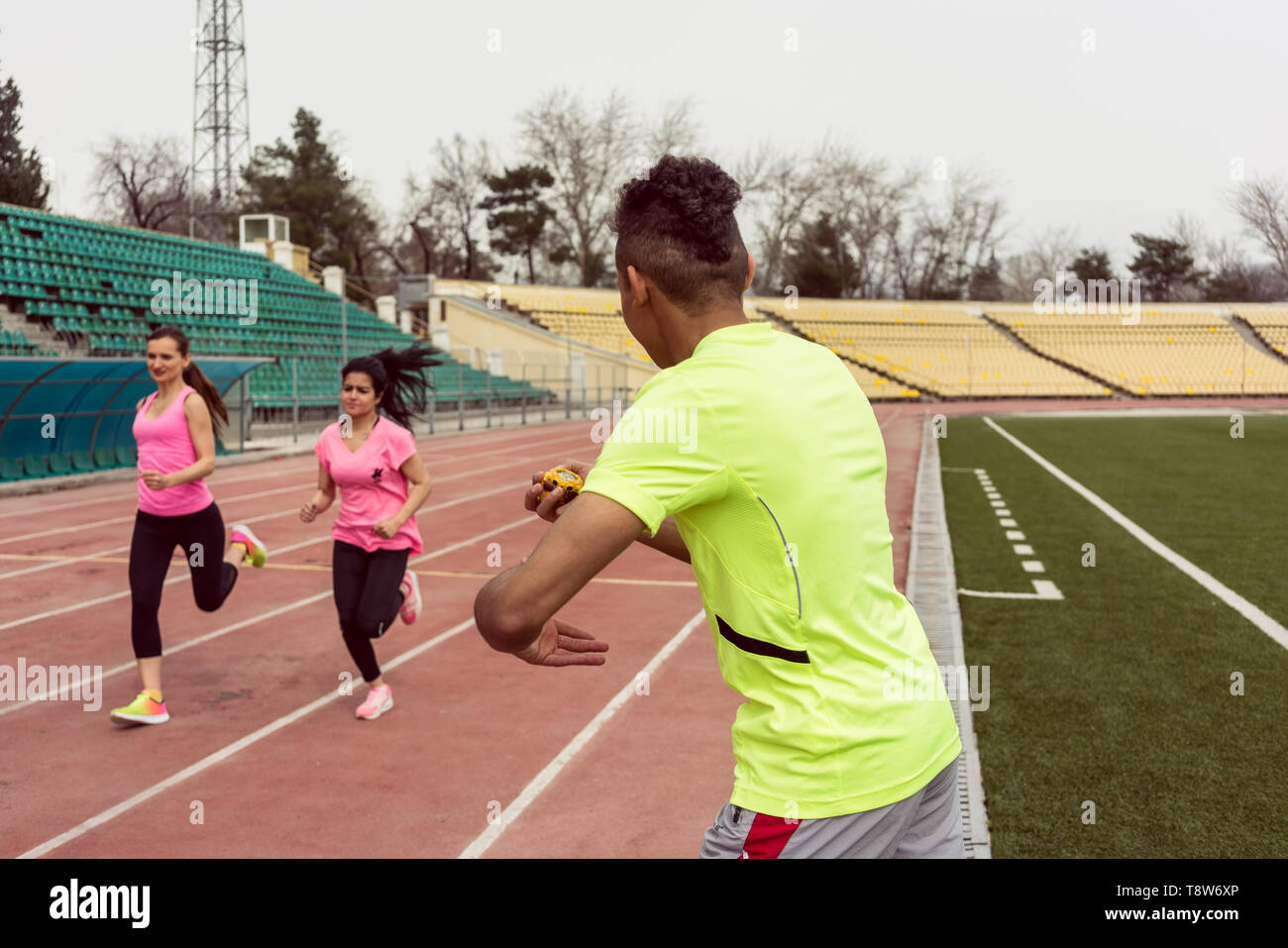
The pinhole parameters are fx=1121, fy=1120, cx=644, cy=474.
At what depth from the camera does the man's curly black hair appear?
1.84 meters

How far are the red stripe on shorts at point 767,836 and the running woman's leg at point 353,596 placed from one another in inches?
180

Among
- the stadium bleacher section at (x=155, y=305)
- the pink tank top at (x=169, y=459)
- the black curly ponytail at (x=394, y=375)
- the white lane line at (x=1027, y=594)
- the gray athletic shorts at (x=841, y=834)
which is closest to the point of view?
the gray athletic shorts at (x=841, y=834)

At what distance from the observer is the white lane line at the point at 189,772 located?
4531 mm

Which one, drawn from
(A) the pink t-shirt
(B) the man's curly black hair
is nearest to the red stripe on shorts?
(B) the man's curly black hair

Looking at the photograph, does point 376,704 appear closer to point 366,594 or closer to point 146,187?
point 366,594

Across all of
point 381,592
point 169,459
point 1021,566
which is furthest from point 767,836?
point 1021,566

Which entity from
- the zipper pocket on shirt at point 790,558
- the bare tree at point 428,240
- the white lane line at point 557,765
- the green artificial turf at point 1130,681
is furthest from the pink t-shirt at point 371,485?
the bare tree at point 428,240

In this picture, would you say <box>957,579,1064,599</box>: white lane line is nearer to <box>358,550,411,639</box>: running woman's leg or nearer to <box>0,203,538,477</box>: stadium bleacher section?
<box>358,550,411,639</box>: running woman's leg

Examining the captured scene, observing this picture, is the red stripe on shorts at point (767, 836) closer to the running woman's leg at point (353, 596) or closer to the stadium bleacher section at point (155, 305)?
the running woman's leg at point (353, 596)

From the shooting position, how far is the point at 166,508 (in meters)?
6.14

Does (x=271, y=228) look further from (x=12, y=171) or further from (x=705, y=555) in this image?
(x=705, y=555)

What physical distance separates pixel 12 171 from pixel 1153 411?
1854 inches

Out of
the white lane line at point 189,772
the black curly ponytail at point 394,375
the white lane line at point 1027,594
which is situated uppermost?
the black curly ponytail at point 394,375

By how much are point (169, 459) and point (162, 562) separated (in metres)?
0.57
